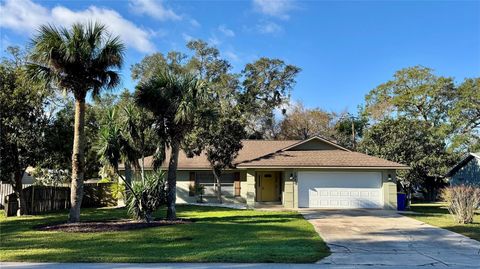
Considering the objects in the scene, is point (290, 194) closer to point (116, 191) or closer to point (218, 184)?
point (218, 184)

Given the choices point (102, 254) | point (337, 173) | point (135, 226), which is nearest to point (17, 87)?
point (135, 226)

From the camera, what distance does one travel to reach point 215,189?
27.2 meters

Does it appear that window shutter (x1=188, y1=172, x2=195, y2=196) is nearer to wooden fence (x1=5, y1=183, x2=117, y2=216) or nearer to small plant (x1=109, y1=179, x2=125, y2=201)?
small plant (x1=109, y1=179, x2=125, y2=201)

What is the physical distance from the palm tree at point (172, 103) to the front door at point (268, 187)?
1058 centimetres

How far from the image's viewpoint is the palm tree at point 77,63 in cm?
1488

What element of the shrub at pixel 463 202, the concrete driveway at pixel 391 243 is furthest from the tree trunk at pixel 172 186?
the shrub at pixel 463 202

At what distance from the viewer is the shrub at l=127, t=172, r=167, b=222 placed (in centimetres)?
1580

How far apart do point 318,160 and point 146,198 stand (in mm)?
10993

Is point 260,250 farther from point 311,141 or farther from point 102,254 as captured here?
point 311,141

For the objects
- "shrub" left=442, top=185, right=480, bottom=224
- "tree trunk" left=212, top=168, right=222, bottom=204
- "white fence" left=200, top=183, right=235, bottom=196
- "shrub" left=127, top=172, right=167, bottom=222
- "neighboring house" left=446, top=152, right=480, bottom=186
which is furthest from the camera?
"neighboring house" left=446, top=152, right=480, bottom=186

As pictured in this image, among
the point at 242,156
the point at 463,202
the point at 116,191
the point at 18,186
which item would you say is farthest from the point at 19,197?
the point at 463,202

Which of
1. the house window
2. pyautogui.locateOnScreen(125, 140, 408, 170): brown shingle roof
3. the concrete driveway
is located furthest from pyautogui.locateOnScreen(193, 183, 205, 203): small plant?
the concrete driveway

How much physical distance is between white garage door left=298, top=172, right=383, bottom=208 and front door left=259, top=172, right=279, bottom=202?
13.4ft

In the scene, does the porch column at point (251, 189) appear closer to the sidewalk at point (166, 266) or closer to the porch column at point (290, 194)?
the porch column at point (290, 194)
